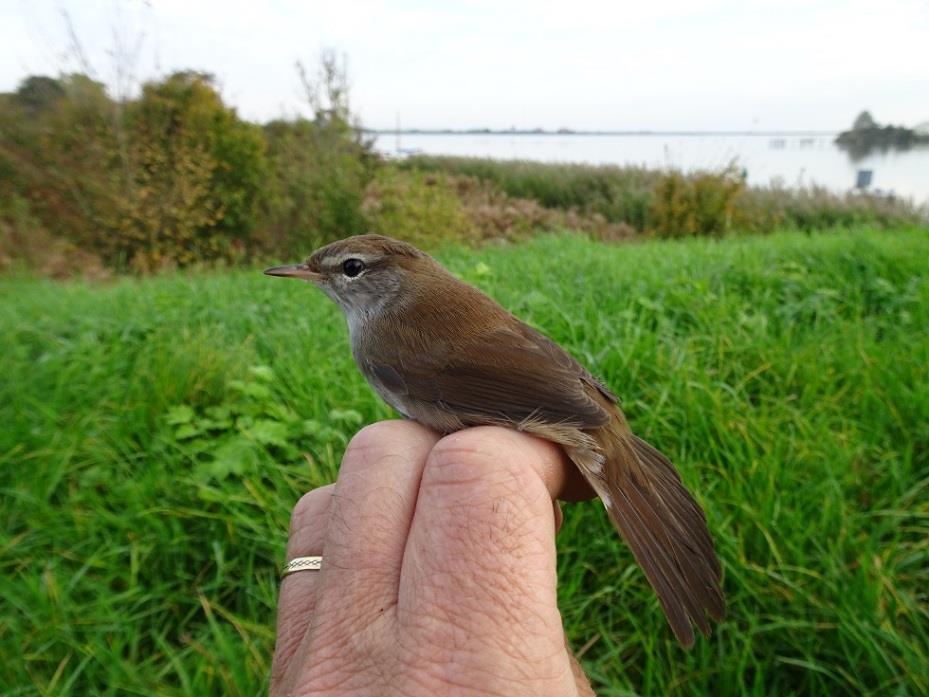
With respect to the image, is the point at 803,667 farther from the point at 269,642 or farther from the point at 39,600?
the point at 39,600

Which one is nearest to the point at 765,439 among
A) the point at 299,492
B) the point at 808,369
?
the point at 808,369

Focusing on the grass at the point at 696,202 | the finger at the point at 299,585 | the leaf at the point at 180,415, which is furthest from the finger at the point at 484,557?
the grass at the point at 696,202

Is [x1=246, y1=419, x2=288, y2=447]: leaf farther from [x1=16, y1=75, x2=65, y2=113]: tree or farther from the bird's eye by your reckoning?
[x1=16, y1=75, x2=65, y2=113]: tree

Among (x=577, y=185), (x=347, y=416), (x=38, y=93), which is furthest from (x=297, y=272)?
(x=577, y=185)

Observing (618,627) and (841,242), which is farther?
(841,242)

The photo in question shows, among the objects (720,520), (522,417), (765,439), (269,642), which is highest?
(522,417)

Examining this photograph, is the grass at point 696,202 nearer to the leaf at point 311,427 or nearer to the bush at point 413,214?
the bush at point 413,214
